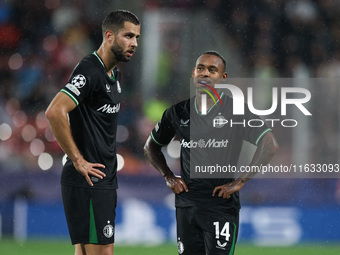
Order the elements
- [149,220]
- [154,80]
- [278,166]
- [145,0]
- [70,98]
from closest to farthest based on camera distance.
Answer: [70,98] → [149,220] → [278,166] → [154,80] → [145,0]

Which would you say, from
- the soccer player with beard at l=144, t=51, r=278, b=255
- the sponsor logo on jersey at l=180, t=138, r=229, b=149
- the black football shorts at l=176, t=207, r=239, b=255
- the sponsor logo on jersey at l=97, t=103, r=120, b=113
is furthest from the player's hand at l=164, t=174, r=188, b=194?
the sponsor logo on jersey at l=97, t=103, r=120, b=113

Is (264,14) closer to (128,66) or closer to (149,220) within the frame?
(128,66)

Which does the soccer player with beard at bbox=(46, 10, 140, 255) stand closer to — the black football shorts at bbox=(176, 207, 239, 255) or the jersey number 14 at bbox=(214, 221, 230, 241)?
the black football shorts at bbox=(176, 207, 239, 255)

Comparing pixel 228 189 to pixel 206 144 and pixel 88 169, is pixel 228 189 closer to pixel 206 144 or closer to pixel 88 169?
pixel 206 144

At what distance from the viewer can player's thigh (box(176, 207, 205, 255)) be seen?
3.81 m

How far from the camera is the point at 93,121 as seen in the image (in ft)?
12.4

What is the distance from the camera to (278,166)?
845 cm

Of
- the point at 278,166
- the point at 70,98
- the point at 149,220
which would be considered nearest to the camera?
the point at 70,98

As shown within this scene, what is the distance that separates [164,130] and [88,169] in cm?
66

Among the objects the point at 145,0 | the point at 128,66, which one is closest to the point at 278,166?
the point at 128,66

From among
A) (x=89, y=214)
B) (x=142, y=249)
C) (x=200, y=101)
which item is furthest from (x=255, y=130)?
(x=142, y=249)

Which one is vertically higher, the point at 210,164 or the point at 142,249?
the point at 210,164

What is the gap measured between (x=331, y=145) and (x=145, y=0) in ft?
12.9

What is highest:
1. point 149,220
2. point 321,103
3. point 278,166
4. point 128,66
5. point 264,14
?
point 264,14
